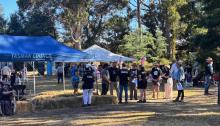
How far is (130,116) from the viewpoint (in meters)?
16.9

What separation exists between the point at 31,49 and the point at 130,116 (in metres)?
6.53

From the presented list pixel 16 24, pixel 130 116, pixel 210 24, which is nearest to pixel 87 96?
pixel 130 116

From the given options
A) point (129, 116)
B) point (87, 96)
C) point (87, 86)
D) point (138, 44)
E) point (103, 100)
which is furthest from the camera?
point (138, 44)

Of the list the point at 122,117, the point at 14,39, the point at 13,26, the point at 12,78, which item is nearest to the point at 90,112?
the point at 122,117

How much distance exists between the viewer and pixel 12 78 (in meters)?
26.3

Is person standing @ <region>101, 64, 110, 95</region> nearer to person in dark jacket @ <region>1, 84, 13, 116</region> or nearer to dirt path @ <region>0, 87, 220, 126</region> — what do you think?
dirt path @ <region>0, 87, 220, 126</region>

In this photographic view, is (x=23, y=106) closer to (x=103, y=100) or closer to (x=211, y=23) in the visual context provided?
(x=103, y=100)

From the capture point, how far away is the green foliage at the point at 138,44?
5641 cm

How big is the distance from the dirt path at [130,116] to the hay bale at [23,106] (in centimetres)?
78

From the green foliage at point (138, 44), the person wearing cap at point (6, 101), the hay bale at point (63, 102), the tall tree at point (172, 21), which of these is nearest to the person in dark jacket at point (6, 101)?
the person wearing cap at point (6, 101)

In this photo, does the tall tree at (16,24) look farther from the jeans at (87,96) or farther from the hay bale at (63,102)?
the jeans at (87,96)

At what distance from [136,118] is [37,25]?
2414 inches

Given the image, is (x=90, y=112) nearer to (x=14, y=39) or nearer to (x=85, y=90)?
(x=85, y=90)

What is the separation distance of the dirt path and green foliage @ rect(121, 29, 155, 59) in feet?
116
